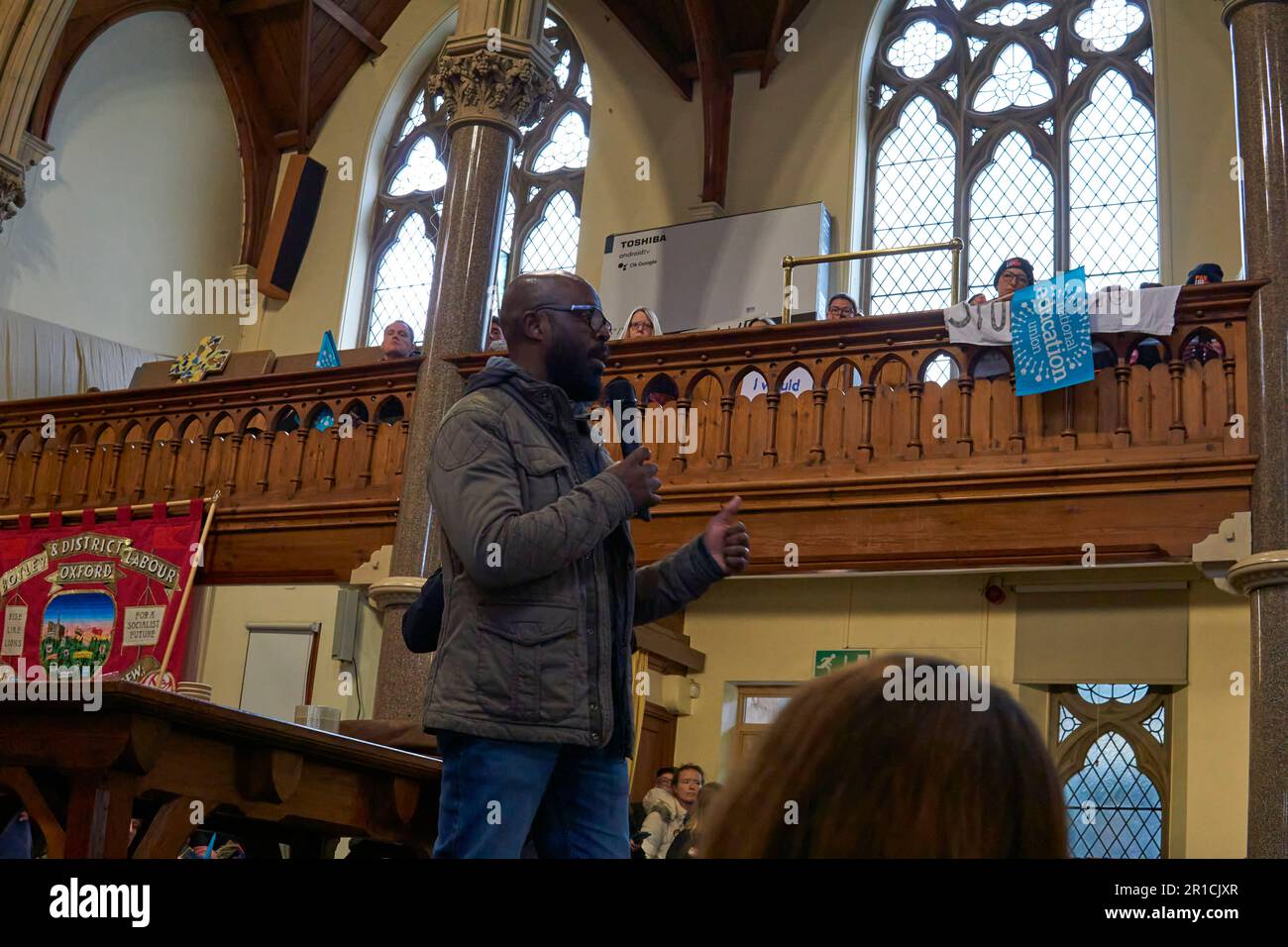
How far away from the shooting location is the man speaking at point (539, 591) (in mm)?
2297

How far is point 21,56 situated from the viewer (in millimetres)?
11008

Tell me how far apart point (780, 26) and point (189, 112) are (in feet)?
19.8

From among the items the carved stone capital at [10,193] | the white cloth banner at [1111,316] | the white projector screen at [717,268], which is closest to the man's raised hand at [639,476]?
the white cloth banner at [1111,316]

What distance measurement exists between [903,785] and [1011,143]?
11.7 m

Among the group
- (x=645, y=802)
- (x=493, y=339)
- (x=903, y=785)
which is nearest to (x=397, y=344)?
(x=493, y=339)

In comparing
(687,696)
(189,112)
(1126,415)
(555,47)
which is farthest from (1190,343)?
(189,112)

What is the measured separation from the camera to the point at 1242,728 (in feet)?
27.0

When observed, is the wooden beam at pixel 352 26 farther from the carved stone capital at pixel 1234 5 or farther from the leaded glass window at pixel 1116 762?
the leaded glass window at pixel 1116 762

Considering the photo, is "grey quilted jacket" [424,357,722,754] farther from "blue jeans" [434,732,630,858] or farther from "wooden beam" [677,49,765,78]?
"wooden beam" [677,49,765,78]

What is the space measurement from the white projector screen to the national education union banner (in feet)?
14.9

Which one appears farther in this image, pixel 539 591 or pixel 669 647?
pixel 669 647

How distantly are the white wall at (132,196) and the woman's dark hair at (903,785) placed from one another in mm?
12799

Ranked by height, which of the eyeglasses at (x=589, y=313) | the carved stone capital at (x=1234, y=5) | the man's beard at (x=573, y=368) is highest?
the carved stone capital at (x=1234, y=5)

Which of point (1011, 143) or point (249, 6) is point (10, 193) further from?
point (1011, 143)
